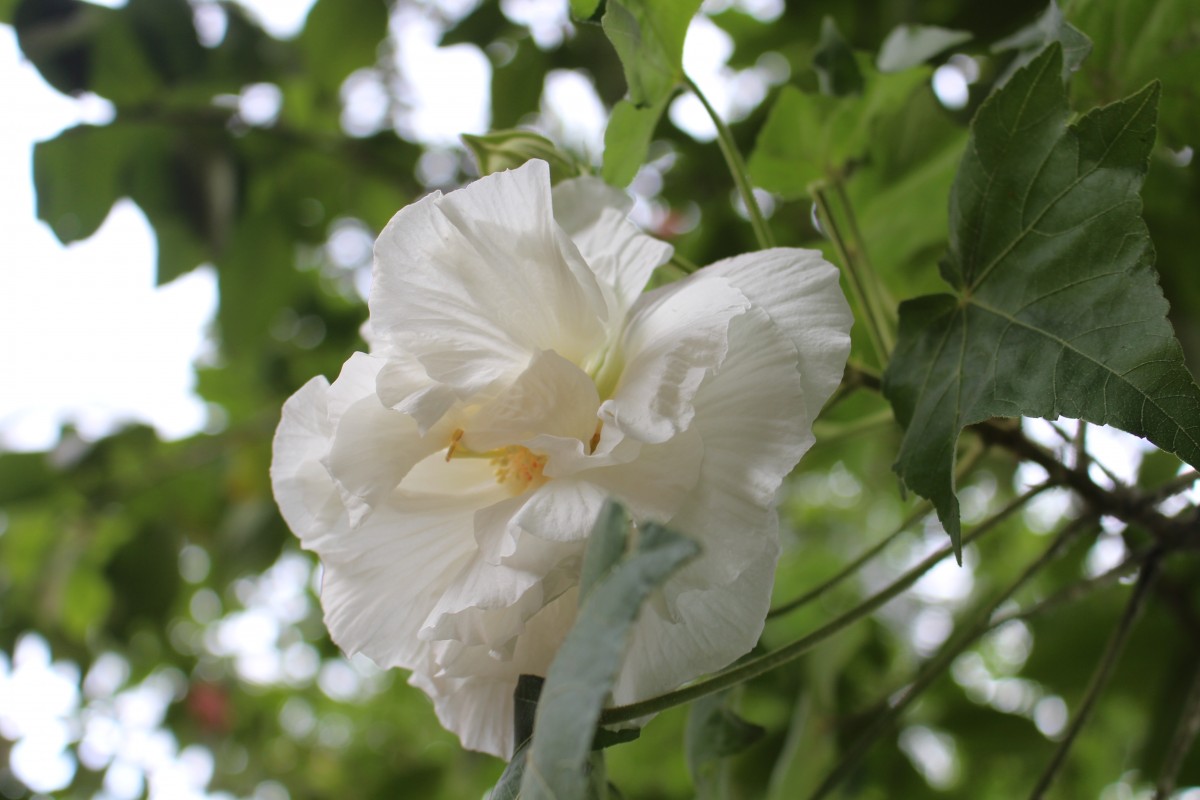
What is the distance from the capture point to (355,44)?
1414mm

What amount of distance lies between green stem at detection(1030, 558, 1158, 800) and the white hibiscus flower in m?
0.29

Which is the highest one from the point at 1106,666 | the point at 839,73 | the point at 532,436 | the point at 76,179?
the point at 839,73

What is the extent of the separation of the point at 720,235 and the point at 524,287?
36.0 inches

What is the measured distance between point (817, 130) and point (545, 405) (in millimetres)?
357

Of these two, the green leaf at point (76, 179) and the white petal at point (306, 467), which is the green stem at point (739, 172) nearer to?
the white petal at point (306, 467)

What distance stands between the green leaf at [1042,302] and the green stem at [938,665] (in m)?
0.16

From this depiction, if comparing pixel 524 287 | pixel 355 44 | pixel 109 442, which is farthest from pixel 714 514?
pixel 109 442

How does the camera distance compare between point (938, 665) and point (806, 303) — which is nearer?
point (806, 303)

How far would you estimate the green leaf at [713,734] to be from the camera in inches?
24.3

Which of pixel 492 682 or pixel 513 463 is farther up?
pixel 513 463

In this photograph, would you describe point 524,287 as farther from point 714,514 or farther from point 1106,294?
point 1106,294

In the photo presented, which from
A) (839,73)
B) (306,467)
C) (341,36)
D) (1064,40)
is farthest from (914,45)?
(341,36)

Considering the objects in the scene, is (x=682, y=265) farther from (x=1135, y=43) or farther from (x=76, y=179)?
(x=76, y=179)

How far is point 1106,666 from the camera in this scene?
61 centimetres
